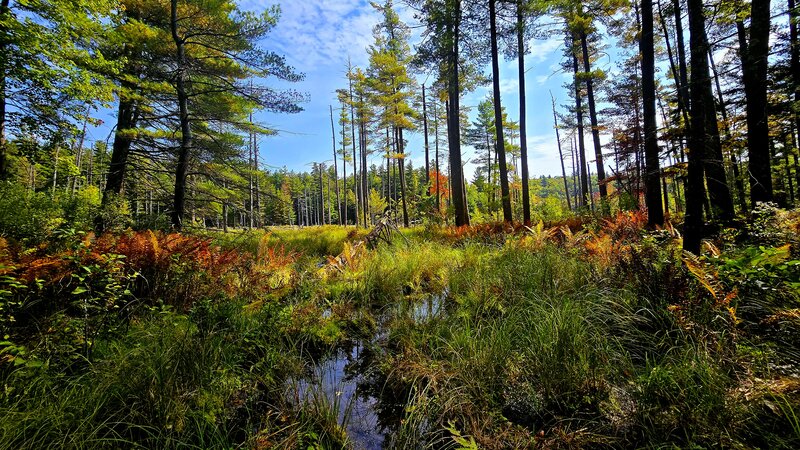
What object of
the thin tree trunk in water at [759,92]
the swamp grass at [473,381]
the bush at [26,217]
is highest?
the thin tree trunk in water at [759,92]

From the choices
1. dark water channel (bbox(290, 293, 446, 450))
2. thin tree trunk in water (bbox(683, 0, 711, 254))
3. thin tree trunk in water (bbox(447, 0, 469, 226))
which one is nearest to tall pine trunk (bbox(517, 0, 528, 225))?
thin tree trunk in water (bbox(447, 0, 469, 226))

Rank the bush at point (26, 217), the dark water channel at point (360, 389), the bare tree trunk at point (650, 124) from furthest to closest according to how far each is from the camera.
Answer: the bare tree trunk at point (650, 124)
the bush at point (26, 217)
the dark water channel at point (360, 389)

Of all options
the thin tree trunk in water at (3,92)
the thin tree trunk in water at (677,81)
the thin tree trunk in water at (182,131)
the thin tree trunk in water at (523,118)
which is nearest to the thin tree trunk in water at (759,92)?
the thin tree trunk in water at (677,81)

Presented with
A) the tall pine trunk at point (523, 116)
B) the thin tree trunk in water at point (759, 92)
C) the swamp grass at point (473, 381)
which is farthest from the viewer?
the tall pine trunk at point (523, 116)

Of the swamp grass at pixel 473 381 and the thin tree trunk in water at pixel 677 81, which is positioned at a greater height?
the thin tree trunk in water at pixel 677 81

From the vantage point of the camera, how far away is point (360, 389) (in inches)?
95.3

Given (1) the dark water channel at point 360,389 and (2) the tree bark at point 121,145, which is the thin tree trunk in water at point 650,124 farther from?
(2) the tree bark at point 121,145

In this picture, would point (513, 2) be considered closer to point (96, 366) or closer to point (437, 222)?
point (437, 222)

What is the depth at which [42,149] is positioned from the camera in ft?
22.4

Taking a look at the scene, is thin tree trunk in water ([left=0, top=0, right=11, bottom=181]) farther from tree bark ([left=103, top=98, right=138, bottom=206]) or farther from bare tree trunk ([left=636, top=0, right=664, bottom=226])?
bare tree trunk ([left=636, top=0, right=664, bottom=226])

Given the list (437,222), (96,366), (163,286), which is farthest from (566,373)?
(437,222)

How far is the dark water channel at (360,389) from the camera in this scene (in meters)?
1.97

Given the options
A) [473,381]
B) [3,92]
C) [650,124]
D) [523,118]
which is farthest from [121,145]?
[650,124]

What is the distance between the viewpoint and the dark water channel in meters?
1.97
